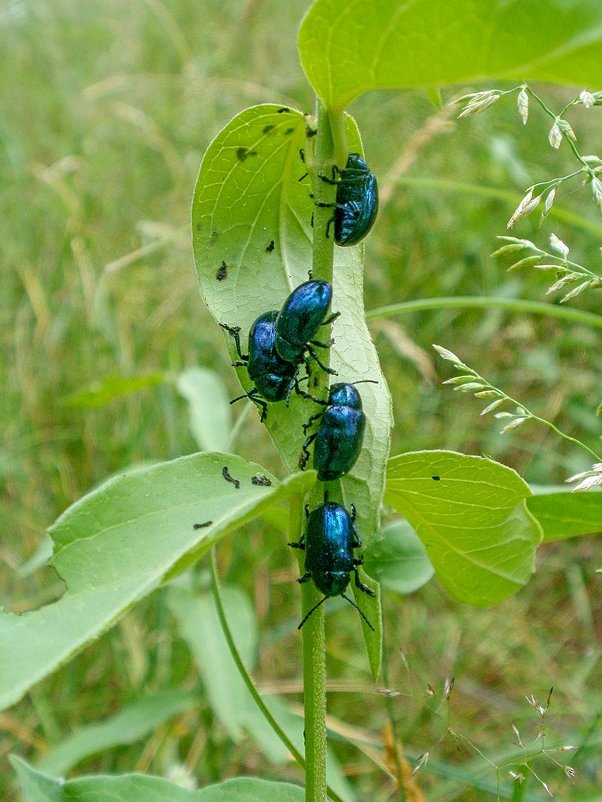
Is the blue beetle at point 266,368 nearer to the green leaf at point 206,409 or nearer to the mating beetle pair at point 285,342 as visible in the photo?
the mating beetle pair at point 285,342

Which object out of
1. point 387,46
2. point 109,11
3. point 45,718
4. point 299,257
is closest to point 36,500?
point 45,718

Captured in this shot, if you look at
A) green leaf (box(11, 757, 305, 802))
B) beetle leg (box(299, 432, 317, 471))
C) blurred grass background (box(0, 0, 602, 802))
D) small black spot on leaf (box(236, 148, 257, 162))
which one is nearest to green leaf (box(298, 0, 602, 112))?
small black spot on leaf (box(236, 148, 257, 162))

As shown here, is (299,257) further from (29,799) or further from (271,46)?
(271,46)

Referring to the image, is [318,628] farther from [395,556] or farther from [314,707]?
[395,556]

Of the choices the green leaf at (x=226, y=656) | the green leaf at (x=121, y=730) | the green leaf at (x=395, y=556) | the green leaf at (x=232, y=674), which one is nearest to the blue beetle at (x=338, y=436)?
the green leaf at (x=395, y=556)

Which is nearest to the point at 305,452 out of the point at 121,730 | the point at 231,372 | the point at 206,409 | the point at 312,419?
the point at 312,419
